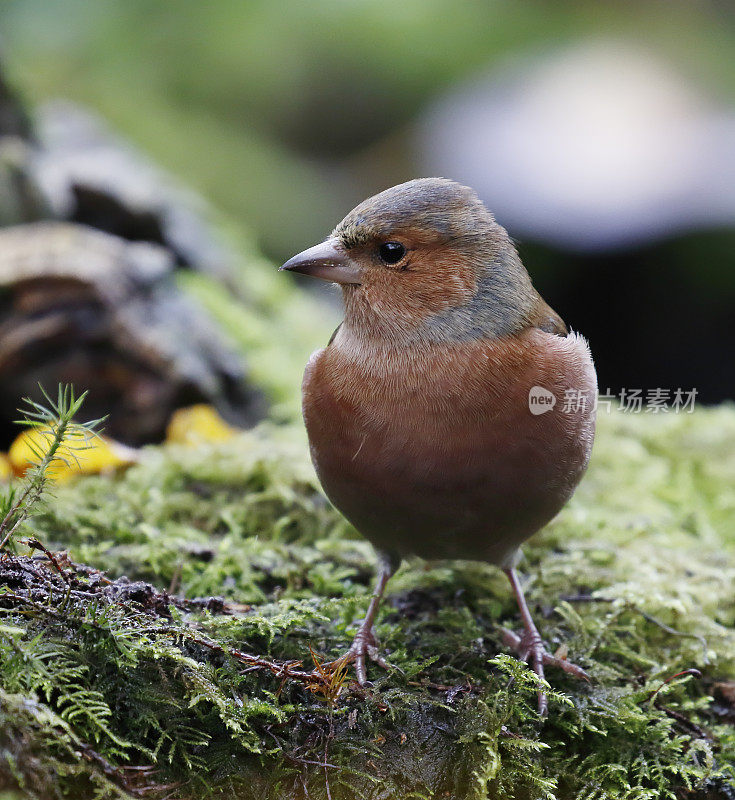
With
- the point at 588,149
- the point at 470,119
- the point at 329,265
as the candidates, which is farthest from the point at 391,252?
the point at 470,119

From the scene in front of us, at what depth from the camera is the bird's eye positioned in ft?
10.6

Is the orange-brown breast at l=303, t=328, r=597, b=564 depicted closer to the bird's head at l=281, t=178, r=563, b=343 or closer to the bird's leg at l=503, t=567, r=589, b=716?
the bird's head at l=281, t=178, r=563, b=343

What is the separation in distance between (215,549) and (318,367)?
0.98 metres

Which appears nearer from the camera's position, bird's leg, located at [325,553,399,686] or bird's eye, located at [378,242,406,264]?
bird's leg, located at [325,553,399,686]

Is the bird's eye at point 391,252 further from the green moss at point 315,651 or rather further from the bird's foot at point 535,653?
the bird's foot at point 535,653

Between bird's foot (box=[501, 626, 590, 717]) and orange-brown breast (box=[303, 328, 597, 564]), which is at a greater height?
orange-brown breast (box=[303, 328, 597, 564])

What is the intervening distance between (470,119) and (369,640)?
10.1 metres

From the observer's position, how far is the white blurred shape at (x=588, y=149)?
9836 millimetres

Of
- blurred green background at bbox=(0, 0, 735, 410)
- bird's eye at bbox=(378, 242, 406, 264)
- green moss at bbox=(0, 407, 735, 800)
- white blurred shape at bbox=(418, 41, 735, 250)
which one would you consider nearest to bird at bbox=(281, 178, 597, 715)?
bird's eye at bbox=(378, 242, 406, 264)

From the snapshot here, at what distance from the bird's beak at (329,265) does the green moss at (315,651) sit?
4.11ft

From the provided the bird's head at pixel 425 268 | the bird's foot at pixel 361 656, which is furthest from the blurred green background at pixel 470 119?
the bird's foot at pixel 361 656

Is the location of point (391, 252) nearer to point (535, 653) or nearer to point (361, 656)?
point (361, 656)

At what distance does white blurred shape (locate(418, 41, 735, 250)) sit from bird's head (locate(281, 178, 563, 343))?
22.7ft

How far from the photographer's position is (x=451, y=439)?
9.48 feet
